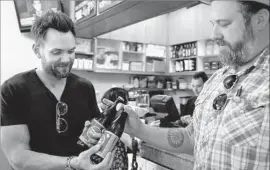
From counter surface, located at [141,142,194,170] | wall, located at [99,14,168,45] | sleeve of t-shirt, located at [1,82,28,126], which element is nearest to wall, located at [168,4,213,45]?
wall, located at [99,14,168,45]

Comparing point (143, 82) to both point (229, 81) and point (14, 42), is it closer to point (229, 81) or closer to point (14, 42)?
point (14, 42)

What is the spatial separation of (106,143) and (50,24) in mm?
832

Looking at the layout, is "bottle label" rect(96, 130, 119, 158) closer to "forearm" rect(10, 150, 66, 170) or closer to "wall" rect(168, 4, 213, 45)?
"forearm" rect(10, 150, 66, 170)

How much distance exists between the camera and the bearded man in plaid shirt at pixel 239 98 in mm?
936

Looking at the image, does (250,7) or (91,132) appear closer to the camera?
(250,7)

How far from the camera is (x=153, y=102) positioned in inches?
84.9

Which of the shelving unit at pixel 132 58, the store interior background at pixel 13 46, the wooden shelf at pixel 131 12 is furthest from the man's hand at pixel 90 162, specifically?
the shelving unit at pixel 132 58

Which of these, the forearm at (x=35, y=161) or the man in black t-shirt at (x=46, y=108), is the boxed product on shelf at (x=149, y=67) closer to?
the man in black t-shirt at (x=46, y=108)

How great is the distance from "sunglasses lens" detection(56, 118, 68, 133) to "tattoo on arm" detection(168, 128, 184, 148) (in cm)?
64

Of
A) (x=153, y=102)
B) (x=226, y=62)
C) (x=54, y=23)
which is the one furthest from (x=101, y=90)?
(x=226, y=62)

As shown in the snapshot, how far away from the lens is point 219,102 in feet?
3.62

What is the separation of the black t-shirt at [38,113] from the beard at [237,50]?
1.00 meters

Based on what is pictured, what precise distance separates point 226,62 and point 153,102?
Result: 3.59 feet

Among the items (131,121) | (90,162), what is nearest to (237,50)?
(131,121)
